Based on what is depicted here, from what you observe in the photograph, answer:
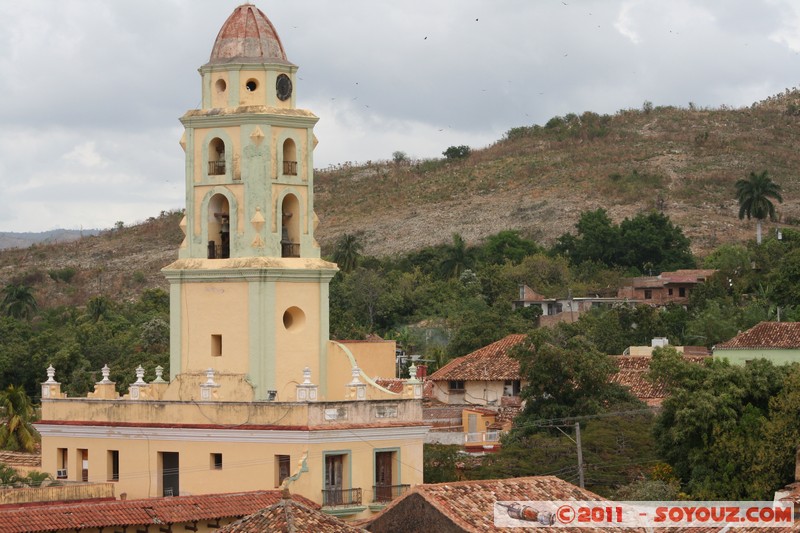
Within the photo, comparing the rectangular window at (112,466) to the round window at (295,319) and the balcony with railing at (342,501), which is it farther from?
the balcony with railing at (342,501)

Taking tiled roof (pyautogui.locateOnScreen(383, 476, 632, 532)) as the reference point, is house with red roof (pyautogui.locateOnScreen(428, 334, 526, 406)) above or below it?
above

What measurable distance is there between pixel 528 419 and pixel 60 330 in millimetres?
36707

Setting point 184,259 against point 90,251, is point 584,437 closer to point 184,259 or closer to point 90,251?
point 184,259

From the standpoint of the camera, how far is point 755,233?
120312 mm

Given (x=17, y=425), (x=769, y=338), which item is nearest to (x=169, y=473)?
(x=17, y=425)

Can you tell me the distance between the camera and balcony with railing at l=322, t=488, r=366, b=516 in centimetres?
3894

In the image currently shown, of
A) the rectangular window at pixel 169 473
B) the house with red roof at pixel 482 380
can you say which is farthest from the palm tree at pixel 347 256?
the rectangular window at pixel 169 473

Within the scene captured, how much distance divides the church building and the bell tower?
1.2 inches

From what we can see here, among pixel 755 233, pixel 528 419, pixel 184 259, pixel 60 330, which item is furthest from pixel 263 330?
pixel 755 233

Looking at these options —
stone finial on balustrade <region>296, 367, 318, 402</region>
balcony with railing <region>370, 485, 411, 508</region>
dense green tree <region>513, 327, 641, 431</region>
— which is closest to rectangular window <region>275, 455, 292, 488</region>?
stone finial on balustrade <region>296, 367, 318, 402</region>

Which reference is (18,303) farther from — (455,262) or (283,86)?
(283,86)

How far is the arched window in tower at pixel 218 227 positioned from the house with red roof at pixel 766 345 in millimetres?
25038

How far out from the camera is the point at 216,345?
42.4 meters

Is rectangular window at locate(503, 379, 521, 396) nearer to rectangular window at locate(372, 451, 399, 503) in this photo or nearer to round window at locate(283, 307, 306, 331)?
round window at locate(283, 307, 306, 331)
